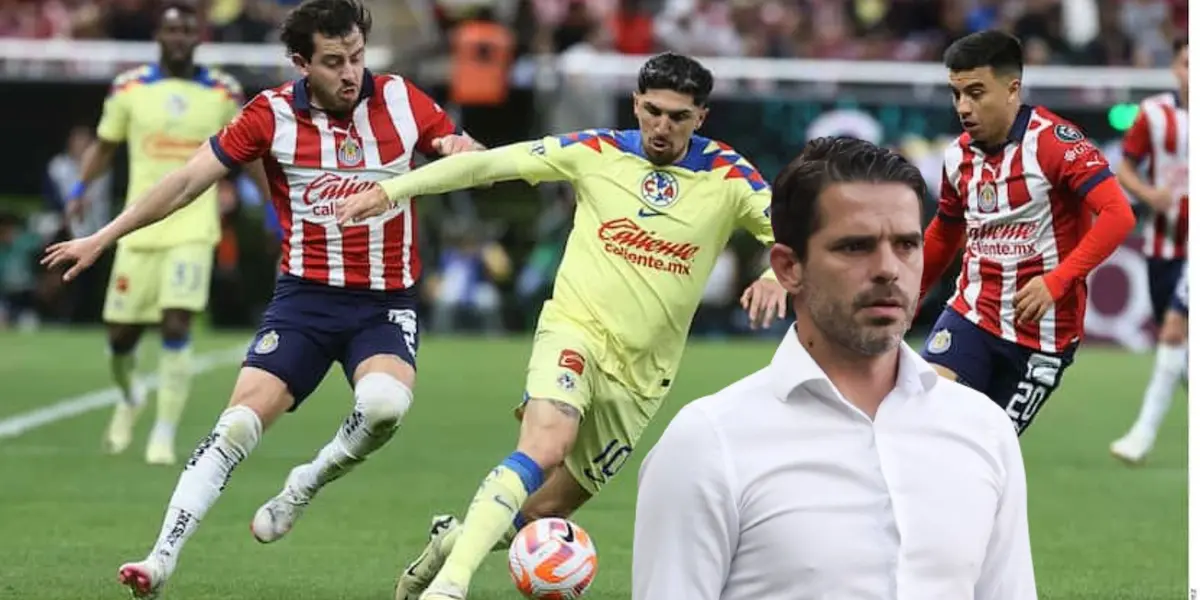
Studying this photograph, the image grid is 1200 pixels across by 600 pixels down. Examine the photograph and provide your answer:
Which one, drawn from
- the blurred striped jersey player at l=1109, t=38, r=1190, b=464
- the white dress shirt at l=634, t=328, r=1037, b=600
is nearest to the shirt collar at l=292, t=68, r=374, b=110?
the white dress shirt at l=634, t=328, r=1037, b=600

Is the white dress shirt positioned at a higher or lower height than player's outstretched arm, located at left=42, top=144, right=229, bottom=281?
higher

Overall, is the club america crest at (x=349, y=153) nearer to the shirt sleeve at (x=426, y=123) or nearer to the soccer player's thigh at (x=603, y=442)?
the shirt sleeve at (x=426, y=123)

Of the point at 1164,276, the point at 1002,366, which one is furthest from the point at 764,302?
the point at 1164,276

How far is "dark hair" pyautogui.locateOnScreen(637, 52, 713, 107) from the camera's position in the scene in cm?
789

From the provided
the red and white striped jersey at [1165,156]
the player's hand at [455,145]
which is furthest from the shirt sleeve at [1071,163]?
the red and white striped jersey at [1165,156]

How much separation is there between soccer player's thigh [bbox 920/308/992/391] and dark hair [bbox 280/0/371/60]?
2.63m

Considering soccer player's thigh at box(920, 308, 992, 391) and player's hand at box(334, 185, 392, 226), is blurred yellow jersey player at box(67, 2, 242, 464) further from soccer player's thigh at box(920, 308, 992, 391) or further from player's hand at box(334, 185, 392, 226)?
soccer player's thigh at box(920, 308, 992, 391)

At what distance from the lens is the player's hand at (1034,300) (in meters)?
7.95

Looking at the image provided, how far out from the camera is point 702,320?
2536 centimetres

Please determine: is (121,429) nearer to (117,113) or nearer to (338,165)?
(117,113)

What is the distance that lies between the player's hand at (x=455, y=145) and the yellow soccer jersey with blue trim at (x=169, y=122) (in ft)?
16.0

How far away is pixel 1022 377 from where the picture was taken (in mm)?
8594

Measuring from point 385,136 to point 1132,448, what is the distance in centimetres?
644

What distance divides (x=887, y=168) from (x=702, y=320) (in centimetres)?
2146
